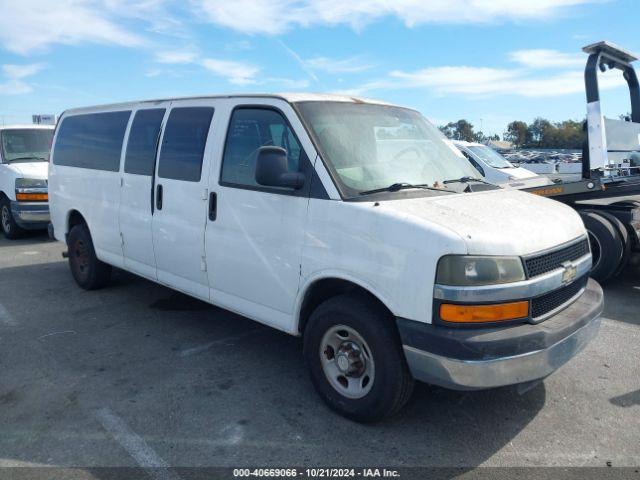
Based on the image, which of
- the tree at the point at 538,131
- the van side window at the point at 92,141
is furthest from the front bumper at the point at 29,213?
the tree at the point at 538,131

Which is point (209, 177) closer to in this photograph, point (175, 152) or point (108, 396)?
point (175, 152)

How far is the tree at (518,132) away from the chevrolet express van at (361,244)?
4124 inches

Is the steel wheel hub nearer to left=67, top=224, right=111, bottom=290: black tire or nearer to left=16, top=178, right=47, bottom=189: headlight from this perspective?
left=67, top=224, right=111, bottom=290: black tire

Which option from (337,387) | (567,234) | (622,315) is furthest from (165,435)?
(622,315)

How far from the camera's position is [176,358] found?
4.55 metres

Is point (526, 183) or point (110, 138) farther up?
point (110, 138)

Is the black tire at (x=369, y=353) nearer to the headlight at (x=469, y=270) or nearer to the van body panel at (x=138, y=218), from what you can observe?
the headlight at (x=469, y=270)

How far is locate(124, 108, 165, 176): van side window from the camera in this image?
5.07m

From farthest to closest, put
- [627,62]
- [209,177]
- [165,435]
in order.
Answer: [627,62] < [209,177] < [165,435]

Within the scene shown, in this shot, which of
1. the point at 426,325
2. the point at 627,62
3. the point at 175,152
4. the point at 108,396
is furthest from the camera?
the point at 627,62

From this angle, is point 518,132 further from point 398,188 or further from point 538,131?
point 398,188

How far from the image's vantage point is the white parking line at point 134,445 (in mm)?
2992

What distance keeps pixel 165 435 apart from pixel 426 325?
5.83ft

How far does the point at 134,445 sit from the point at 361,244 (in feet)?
6.05
